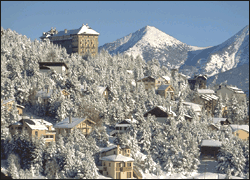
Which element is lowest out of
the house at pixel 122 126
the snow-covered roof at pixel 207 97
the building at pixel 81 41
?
the house at pixel 122 126

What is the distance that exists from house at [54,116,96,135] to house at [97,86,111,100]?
1987 centimetres

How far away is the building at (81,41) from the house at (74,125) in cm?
5693

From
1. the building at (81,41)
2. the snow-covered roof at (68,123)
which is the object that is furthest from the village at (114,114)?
the building at (81,41)

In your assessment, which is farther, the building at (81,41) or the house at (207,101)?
the building at (81,41)

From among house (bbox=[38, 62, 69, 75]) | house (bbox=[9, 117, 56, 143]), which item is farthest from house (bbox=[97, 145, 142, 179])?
house (bbox=[38, 62, 69, 75])

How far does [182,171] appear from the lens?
76812mm

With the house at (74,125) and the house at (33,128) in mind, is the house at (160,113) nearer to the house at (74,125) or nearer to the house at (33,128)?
the house at (74,125)

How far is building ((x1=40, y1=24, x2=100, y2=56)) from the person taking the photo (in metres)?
144

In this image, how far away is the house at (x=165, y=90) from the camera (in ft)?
392

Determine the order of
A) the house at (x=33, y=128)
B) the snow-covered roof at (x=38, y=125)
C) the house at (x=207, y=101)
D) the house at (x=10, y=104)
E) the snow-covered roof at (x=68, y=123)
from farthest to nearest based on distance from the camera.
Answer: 1. the house at (x=207, y=101)
2. the house at (x=10, y=104)
3. the snow-covered roof at (x=68, y=123)
4. the snow-covered roof at (x=38, y=125)
5. the house at (x=33, y=128)

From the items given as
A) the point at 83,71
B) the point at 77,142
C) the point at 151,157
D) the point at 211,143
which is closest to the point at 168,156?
the point at 151,157

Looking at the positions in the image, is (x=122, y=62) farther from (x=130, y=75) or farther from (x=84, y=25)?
(x=84, y=25)

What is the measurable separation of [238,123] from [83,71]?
39.5 metres

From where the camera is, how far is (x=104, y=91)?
107062 millimetres
